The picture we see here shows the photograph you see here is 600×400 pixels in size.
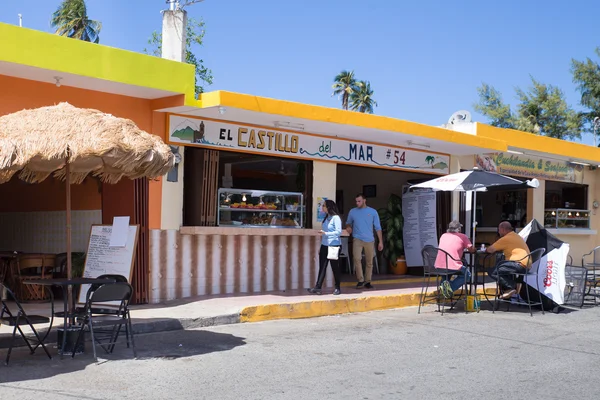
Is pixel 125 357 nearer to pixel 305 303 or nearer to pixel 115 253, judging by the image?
pixel 115 253

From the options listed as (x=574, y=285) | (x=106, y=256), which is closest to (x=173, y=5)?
(x=106, y=256)

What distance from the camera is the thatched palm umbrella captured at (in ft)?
20.4

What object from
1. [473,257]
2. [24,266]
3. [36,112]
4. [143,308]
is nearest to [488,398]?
[36,112]

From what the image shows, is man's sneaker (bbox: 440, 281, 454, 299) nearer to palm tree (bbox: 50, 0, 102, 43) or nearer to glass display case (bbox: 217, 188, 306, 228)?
glass display case (bbox: 217, 188, 306, 228)

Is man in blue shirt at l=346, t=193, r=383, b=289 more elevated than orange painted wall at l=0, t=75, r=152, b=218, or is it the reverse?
→ orange painted wall at l=0, t=75, r=152, b=218

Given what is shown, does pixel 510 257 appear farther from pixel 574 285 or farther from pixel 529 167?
pixel 529 167

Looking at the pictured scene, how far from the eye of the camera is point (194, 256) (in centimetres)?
1061

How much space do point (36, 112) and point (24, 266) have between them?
172 inches

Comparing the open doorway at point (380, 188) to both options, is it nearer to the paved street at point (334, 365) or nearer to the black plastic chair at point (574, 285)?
the black plastic chair at point (574, 285)

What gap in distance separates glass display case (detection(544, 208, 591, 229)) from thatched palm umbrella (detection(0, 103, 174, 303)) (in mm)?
14264

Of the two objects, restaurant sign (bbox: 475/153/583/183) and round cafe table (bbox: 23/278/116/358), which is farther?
restaurant sign (bbox: 475/153/583/183)

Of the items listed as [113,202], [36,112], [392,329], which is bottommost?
[392,329]

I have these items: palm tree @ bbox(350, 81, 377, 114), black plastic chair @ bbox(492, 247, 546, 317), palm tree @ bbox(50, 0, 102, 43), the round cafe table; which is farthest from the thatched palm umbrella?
palm tree @ bbox(350, 81, 377, 114)

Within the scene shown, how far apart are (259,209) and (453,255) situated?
3289 mm
